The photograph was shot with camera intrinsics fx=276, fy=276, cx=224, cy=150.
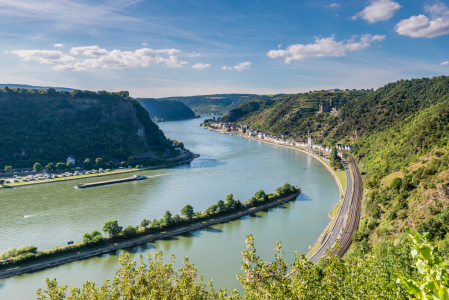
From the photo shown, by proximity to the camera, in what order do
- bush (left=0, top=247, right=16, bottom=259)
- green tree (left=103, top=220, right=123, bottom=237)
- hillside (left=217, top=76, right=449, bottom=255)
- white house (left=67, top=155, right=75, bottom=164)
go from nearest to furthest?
bush (left=0, top=247, right=16, bottom=259)
hillside (left=217, top=76, right=449, bottom=255)
green tree (left=103, top=220, right=123, bottom=237)
white house (left=67, top=155, right=75, bottom=164)

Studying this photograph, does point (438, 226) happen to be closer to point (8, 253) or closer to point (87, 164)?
point (8, 253)

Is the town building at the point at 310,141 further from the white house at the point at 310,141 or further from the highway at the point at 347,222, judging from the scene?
the highway at the point at 347,222

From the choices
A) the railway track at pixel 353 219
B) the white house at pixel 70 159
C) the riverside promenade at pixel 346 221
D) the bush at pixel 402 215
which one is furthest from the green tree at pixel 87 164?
the bush at pixel 402 215

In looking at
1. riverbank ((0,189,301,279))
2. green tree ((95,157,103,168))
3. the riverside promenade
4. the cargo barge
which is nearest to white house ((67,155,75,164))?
green tree ((95,157,103,168))

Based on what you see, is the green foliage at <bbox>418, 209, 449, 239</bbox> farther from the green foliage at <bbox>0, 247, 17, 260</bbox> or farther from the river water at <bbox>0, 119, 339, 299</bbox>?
the green foliage at <bbox>0, 247, 17, 260</bbox>

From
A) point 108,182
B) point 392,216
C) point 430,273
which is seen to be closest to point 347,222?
point 392,216

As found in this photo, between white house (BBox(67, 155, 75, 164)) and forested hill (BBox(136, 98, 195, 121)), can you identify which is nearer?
white house (BBox(67, 155, 75, 164))

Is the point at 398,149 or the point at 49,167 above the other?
the point at 398,149
